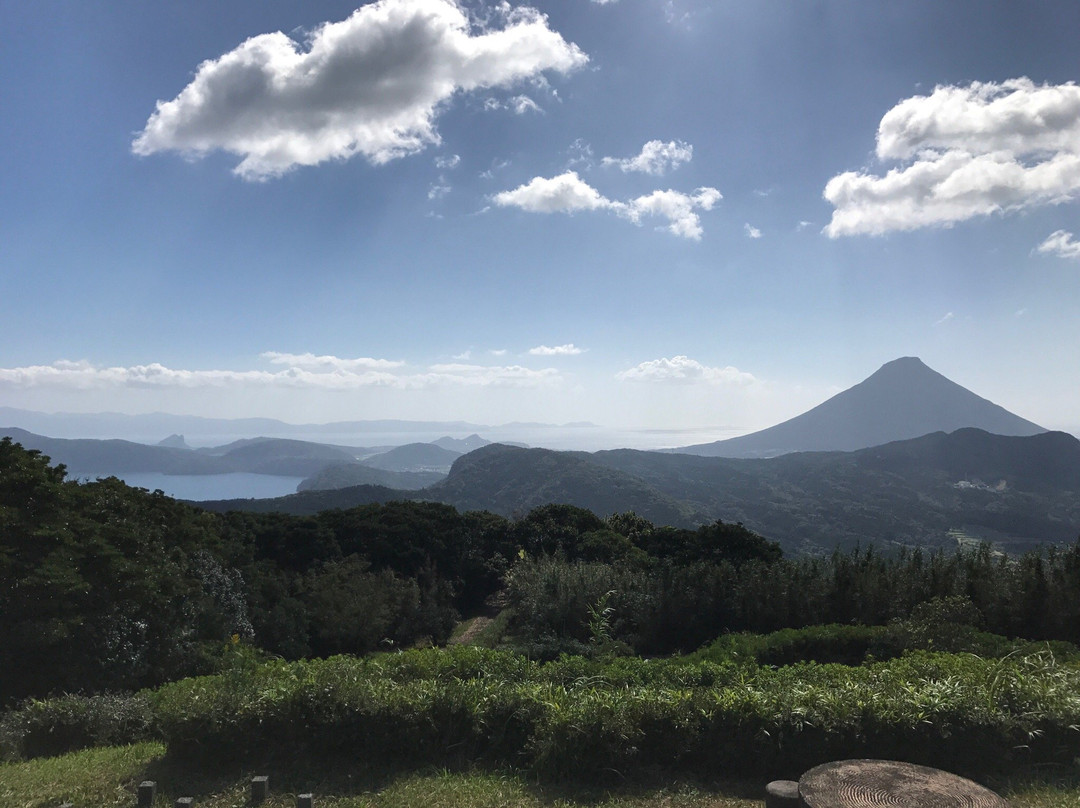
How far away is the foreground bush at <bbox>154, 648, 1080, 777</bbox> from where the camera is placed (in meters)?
4.56

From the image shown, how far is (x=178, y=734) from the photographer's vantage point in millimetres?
4902

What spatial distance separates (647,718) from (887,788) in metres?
1.62

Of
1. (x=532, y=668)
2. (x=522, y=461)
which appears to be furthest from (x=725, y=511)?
(x=532, y=668)

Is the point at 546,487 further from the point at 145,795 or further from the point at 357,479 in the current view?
the point at 145,795

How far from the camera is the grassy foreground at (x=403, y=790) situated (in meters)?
4.28

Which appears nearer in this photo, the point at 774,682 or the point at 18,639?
the point at 774,682

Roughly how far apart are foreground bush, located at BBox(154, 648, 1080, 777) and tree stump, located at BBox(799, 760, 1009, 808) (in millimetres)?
535

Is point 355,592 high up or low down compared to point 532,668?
down

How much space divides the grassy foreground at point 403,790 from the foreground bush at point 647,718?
0.17m

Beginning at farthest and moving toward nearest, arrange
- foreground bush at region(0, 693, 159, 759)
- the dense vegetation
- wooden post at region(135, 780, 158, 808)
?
1. the dense vegetation
2. foreground bush at region(0, 693, 159, 759)
3. wooden post at region(135, 780, 158, 808)

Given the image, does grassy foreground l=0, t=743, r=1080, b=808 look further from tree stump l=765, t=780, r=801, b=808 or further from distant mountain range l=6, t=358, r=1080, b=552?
distant mountain range l=6, t=358, r=1080, b=552

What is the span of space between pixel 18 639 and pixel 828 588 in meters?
12.4

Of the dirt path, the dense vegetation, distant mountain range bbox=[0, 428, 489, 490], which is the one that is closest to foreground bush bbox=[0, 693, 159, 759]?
the dense vegetation

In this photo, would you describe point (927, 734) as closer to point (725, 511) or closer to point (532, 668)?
point (532, 668)
